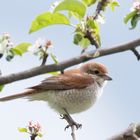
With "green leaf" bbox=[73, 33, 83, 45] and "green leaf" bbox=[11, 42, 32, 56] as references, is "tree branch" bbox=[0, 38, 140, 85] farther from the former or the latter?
"green leaf" bbox=[73, 33, 83, 45]

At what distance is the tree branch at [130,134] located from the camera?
2438mm

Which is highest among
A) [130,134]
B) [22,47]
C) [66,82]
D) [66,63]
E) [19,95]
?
[66,82]

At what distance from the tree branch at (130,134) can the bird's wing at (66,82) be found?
3379mm

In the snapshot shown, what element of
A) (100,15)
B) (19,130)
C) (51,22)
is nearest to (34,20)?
(51,22)

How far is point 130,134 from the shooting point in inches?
97.3

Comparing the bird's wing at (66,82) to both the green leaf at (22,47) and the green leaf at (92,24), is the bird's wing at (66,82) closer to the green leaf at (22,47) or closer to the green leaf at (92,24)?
the green leaf at (92,24)

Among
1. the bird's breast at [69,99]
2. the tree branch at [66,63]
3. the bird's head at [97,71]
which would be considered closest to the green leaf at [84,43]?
the tree branch at [66,63]

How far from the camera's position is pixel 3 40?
2.39 m

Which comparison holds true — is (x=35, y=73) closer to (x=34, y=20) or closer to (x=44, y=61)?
(x=44, y=61)

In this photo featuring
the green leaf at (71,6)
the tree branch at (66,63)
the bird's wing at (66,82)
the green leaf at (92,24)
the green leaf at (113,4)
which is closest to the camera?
the tree branch at (66,63)

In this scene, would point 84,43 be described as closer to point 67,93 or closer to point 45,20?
point 45,20

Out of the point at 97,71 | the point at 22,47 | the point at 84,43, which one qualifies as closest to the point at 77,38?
the point at 84,43

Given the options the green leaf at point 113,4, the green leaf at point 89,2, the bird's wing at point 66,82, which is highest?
the bird's wing at point 66,82

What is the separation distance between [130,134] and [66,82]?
12.6ft
